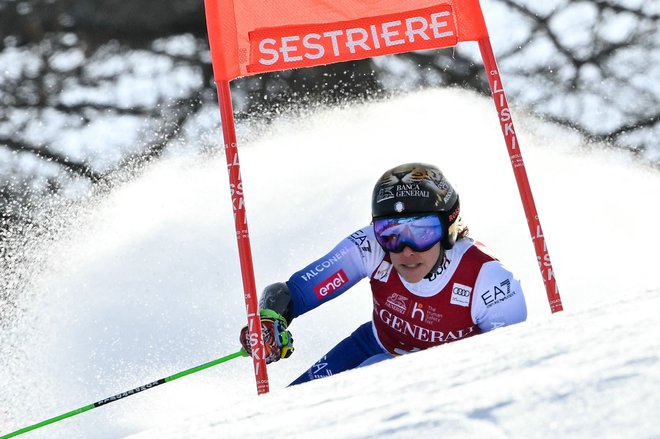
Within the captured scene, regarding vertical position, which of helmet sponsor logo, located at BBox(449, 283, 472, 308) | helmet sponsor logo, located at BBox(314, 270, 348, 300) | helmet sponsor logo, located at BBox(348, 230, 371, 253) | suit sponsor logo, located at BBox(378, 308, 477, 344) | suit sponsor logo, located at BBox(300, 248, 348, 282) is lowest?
suit sponsor logo, located at BBox(378, 308, 477, 344)

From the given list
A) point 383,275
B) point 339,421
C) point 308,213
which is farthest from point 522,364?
point 308,213

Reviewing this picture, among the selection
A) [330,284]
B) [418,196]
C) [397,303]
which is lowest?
[397,303]

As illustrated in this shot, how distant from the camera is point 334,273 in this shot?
11.1 feet

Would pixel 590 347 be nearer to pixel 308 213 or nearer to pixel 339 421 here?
pixel 339 421

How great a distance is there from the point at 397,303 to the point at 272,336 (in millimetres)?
527

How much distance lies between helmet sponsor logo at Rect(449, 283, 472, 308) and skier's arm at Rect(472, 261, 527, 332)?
26mm

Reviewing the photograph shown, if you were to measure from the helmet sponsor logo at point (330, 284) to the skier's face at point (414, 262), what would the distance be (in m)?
0.23

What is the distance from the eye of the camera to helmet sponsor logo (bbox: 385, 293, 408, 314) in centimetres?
335

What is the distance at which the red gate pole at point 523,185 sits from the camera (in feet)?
10.5

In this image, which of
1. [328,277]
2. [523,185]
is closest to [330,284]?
[328,277]

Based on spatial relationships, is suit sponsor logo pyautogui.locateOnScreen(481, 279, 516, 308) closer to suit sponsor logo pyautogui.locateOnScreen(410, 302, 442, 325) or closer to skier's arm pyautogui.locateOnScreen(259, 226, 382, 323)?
suit sponsor logo pyautogui.locateOnScreen(410, 302, 442, 325)

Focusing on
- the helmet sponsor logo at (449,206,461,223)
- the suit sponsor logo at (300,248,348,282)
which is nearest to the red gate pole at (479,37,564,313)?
the helmet sponsor logo at (449,206,461,223)

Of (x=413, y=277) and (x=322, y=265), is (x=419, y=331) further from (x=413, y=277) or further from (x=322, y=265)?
(x=322, y=265)

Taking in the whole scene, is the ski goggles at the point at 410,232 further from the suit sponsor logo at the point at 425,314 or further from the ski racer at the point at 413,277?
the suit sponsor logo at the point at 425,314
